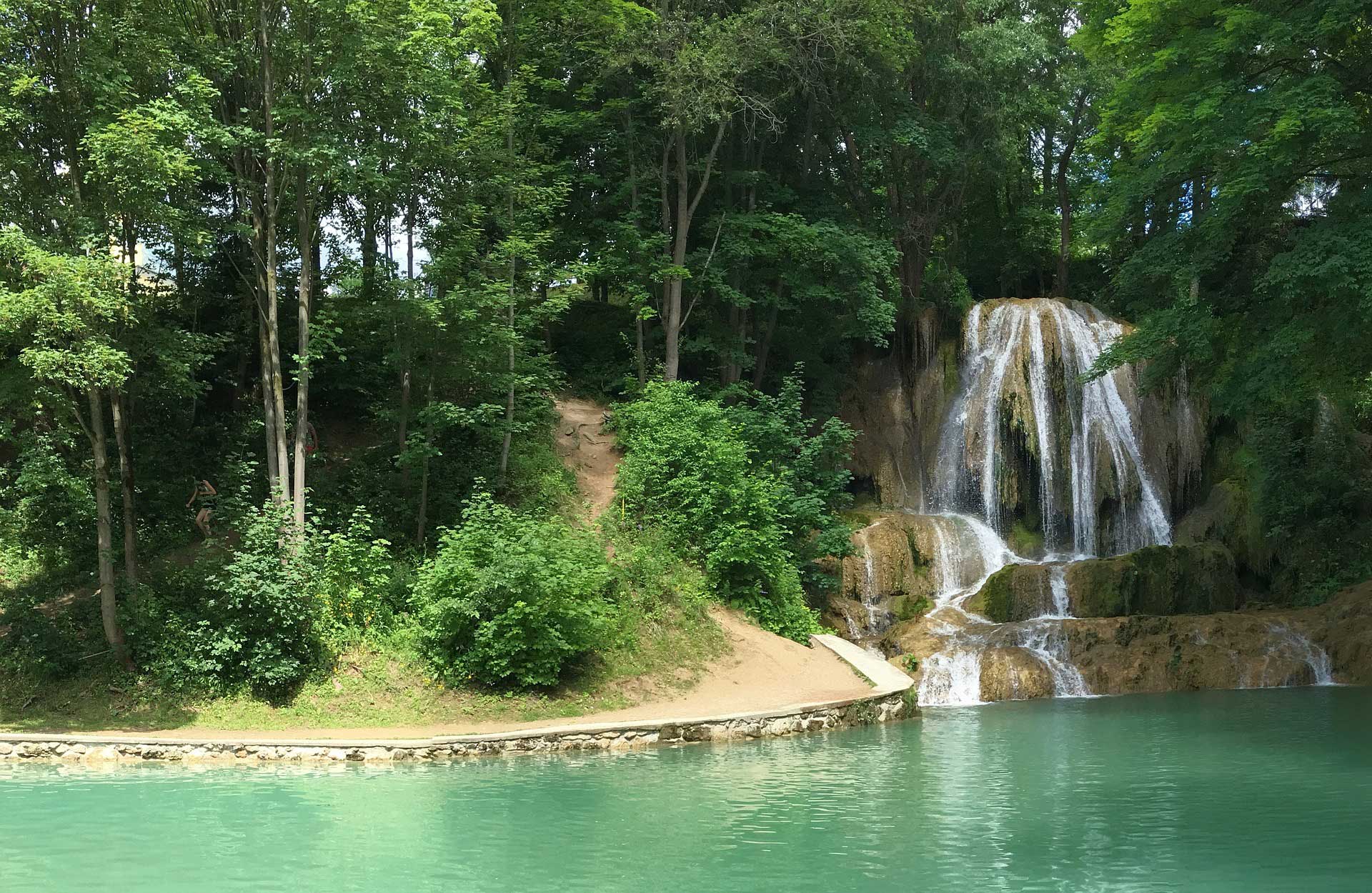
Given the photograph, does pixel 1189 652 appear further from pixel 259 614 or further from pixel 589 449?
pixel 259 614

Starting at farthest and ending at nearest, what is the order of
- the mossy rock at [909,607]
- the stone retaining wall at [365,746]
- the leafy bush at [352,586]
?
1. the mossy rock at [909,607]
2. the leafy bush at [352,586]
3. the stone retaining wall at [365,746]

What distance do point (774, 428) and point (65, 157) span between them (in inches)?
527

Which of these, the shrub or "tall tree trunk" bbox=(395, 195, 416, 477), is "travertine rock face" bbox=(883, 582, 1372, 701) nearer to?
the shrub

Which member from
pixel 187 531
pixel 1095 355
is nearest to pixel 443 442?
pixel 187 531

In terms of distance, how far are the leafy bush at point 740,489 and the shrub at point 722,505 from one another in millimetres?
21

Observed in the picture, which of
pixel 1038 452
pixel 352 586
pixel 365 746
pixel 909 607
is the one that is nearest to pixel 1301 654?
pixel 909 607

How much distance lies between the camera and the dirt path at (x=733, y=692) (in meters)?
14.5

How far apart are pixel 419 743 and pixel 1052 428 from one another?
59.7 ft

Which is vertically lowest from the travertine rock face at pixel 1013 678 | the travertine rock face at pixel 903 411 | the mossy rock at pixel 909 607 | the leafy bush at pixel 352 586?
the travertine rock face at pixel 1013 678

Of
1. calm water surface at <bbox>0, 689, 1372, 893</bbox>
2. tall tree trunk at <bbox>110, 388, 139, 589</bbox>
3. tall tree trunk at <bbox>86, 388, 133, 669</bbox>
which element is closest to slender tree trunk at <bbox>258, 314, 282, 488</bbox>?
tall tree trunk at <bbox>110, 388, 139, 589</bbox>

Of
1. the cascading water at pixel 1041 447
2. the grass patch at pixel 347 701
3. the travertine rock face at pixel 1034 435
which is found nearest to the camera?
the grass patch at pixel 347 701

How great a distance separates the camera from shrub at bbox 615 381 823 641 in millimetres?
20531

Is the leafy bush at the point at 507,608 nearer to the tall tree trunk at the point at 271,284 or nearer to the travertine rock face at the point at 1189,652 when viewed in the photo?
the tall tree trunk at the point at 271,284

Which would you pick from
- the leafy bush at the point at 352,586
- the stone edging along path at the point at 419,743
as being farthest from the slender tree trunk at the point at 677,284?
the stone edging along path at the point at 419,743
